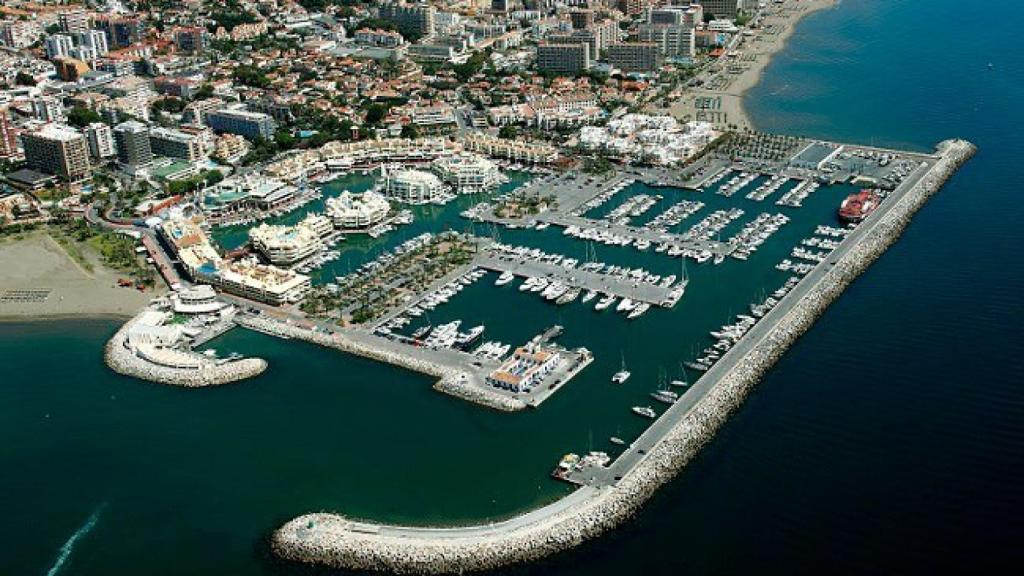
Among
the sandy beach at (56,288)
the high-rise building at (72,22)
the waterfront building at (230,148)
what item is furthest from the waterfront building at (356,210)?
the high-rise building at (72,22)

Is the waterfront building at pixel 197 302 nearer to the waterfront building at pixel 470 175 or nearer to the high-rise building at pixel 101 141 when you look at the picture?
the waterfront building at pixel 470 175

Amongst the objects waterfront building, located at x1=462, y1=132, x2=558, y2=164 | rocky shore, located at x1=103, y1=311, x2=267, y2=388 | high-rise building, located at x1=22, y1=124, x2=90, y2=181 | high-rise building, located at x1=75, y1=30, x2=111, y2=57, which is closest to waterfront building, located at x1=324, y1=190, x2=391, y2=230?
waterfront building, located at x1=462, y1=132, x2=558, y2=164

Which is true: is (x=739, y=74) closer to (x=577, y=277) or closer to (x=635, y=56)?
(x=635, y=56)

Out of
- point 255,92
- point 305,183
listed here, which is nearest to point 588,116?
point 305,183

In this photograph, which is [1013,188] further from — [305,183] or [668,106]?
[305,183]

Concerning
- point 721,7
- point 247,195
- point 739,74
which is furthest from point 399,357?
point 721,7

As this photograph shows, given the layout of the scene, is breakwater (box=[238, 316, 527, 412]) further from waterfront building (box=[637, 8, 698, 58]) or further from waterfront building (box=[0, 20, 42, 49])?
waterfront building (box=[0, 20, 42, 49])
